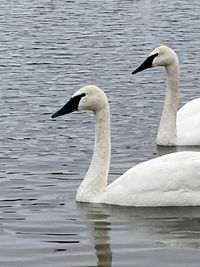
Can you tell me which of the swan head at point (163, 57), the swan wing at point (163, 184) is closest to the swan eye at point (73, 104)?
the swan wing at point (163, 184)

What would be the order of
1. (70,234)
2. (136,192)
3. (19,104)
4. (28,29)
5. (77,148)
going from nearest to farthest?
(70,234) → (136,192) → (77,148) → (19,104) → (28,29)

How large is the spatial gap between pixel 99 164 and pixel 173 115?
383cm

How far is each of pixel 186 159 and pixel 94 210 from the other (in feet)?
3.68

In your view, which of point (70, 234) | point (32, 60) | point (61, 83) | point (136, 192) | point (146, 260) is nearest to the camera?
point (146, 260)

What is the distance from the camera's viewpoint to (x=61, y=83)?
20.2 metres

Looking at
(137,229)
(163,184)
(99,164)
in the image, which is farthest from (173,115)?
(137,229)

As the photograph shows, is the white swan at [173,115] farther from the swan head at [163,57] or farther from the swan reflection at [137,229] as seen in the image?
the swan reflection at [137,229]

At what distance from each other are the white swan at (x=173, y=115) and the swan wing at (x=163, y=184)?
12.3 feet

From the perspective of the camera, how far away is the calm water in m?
10.1

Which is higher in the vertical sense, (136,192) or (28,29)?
(136,192)

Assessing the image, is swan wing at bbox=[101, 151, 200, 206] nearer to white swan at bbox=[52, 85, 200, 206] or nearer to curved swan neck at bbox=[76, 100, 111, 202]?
white swan at bbox=[52, 85, 200, 206]

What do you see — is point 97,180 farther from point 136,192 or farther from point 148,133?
point 148,133

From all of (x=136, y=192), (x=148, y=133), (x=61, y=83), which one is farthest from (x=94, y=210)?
(x=61, y=83)

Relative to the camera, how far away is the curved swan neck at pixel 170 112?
50.6 ft
